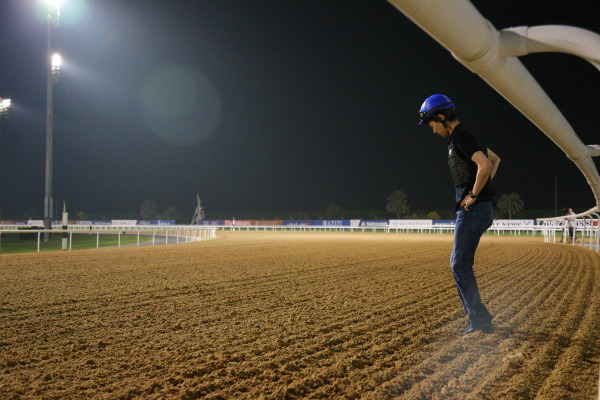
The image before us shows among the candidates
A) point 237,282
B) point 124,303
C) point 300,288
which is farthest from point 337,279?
point 124,303

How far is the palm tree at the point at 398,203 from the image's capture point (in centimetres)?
9431

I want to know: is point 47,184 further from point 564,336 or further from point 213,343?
point 564,336

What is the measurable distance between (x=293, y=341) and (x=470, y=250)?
5.69 feet

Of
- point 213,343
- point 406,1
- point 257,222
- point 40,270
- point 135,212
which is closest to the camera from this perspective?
point 406,1

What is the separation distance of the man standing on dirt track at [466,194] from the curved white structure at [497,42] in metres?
1.85

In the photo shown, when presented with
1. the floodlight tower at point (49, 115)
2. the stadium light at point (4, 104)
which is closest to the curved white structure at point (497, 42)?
the floodlight tower at point (49, 115)

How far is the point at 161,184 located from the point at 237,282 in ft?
389

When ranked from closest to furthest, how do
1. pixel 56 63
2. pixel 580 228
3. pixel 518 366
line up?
pixel 518 366, pixel 580 228, pixel 56 63

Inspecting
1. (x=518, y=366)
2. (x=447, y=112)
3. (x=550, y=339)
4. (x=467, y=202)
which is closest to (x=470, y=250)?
→ (x=467, y=202)

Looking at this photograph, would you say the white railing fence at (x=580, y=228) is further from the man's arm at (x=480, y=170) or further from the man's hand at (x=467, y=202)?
the man's arm at (x=480, y=170)

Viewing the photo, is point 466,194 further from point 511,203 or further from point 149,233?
point 511,203

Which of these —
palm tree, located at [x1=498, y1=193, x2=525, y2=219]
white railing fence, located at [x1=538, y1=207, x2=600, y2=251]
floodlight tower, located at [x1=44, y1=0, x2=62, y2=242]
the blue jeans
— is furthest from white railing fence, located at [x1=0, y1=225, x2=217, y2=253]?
palm tree, located at [x1=498, y1=193, x2=525, y2=219]

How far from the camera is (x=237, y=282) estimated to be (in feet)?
23.5

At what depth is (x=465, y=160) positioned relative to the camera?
3674 millimetres
